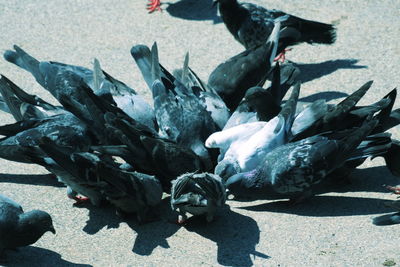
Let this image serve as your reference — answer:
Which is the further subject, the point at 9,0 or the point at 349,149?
the point at 9,0

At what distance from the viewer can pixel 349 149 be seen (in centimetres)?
626

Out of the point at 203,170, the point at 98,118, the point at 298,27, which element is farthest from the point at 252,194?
the point at 298,27

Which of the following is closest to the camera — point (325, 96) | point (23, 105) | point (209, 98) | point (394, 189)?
point (394, 189)

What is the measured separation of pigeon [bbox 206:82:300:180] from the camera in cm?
666

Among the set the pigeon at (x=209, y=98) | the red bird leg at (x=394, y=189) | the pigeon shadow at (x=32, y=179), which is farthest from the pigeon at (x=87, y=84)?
the red bird leg at (x=394, y=189)

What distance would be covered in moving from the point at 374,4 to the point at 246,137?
148 inches

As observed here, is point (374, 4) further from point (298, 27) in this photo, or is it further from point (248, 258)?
point (248, 258)

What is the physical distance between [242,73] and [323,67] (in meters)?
1.27

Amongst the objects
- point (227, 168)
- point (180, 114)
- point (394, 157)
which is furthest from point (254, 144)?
point (394, 157)

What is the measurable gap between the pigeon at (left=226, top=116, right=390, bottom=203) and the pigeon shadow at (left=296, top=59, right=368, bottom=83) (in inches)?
85.7

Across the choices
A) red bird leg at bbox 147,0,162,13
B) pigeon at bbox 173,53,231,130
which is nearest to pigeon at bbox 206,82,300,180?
pigeon at bbox 173,53,231,130

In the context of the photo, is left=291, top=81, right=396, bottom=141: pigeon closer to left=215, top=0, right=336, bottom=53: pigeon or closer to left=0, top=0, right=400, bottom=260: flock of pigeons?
left=0, top=0, right=400, bottom=260: flock of pigeons

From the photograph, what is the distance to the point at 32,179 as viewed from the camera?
22.7ft

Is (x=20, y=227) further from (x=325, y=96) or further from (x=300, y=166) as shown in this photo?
(x=325, y=96)
